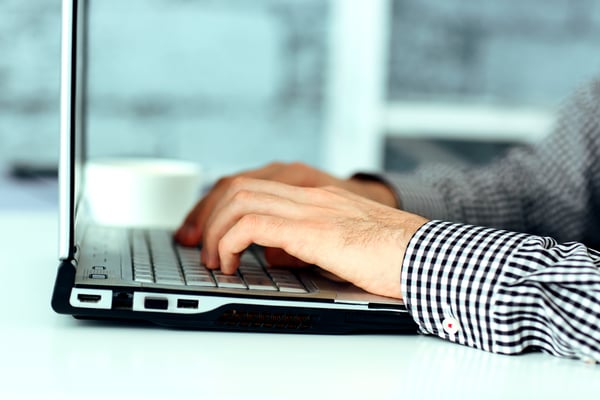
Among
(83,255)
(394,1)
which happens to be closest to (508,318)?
(83,255)

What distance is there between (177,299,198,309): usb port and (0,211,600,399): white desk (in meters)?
0.02

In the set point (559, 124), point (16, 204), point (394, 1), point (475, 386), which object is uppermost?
point (394, 1)

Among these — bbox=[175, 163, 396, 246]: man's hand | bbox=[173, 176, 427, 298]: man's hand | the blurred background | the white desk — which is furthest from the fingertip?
the blurred background

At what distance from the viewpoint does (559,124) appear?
4.59 ft

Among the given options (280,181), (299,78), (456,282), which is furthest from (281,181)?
(299,78)

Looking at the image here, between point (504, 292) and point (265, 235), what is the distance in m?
0.22

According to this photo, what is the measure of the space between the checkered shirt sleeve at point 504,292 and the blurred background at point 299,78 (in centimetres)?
151

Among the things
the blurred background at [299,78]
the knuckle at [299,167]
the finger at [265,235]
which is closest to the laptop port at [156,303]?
the finger at [265,235]

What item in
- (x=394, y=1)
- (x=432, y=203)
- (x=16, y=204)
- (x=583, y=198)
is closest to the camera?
(x=432, y=203)

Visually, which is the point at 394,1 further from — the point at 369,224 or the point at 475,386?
the point at 475,386

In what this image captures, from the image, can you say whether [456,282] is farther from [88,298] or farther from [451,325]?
[88,298]

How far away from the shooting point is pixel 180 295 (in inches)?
28.2

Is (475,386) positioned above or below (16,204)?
above

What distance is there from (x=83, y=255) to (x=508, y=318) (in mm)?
401
